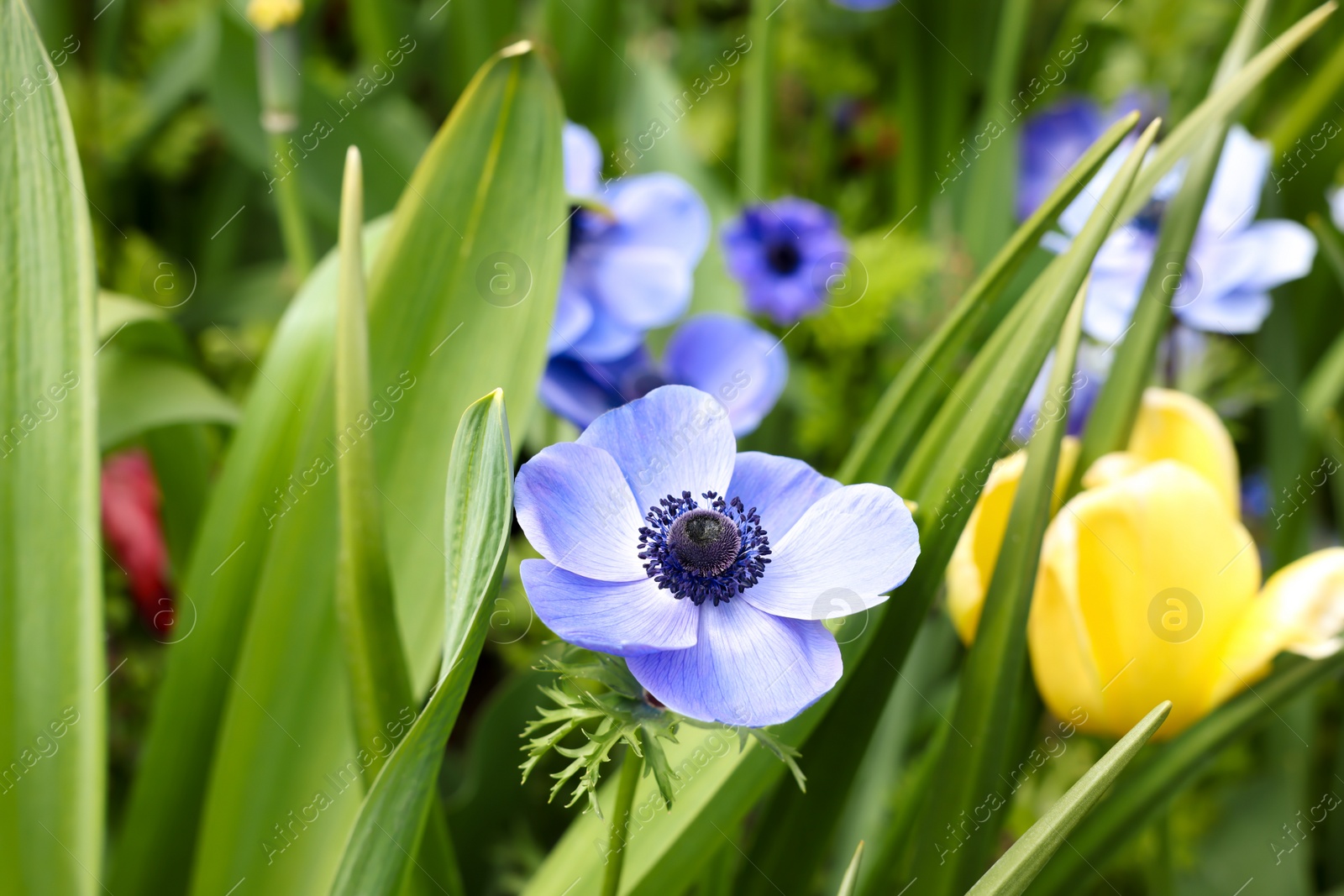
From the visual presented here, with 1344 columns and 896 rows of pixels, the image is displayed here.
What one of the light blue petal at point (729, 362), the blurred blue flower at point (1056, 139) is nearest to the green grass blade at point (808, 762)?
the light blue petal at point (729, 362)

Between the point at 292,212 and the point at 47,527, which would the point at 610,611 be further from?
the point at 292,212

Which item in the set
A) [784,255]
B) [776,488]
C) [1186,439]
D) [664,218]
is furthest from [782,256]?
[776,488]

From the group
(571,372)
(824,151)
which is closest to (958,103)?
(824,151)

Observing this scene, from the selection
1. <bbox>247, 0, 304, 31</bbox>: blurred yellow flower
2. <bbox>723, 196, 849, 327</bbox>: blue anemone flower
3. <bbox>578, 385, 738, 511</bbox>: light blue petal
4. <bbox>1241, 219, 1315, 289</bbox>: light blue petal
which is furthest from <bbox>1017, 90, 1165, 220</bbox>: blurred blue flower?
<bbox>578, 385, 738, 511</bbox>: light blue petal

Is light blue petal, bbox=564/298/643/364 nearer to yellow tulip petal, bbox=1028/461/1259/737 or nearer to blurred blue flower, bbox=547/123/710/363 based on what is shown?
blurred blue flower, bbox=547/123/710/363

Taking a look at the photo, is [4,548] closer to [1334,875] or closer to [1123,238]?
[1123,238]
